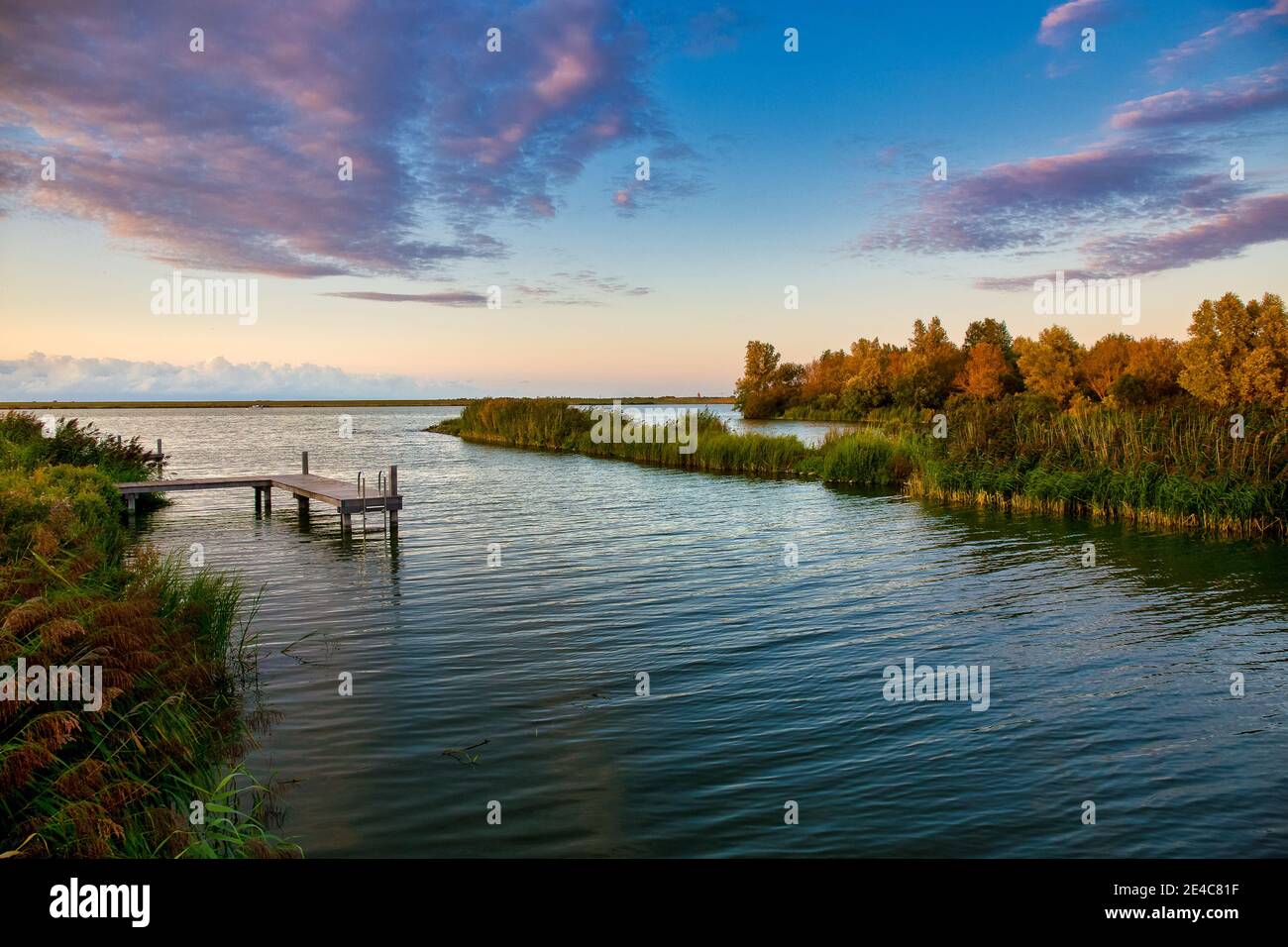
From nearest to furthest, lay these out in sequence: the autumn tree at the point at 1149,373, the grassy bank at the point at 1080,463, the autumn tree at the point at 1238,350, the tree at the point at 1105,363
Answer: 1. the grassy bank at the point at 1080,463
2. the autumn tree at the point at 1238,350
3. the autumn tree at the point at 1149,373
4. the tree at the point at 1105,363

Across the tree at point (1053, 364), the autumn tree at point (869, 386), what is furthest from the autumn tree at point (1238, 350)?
the autumn tree at point (869, 386)

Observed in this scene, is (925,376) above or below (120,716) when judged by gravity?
above

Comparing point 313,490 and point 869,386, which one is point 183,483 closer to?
point 313,490

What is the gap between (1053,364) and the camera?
77.5 m

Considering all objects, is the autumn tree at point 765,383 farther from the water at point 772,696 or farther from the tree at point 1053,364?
the water at point 772,696

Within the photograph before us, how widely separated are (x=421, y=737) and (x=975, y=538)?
17514mm

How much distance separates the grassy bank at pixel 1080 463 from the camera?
2222cm

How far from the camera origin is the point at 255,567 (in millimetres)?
19562

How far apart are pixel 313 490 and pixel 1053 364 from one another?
2782 inches

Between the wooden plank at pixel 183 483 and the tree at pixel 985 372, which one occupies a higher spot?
the tree at pixel 985 372

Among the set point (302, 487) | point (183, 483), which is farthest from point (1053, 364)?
point (183, 483)

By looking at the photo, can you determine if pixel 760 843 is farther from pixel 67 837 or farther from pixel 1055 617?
pixel 1055 617

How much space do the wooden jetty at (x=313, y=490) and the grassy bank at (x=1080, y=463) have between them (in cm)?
1930

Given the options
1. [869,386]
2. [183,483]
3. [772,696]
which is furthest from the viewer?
[869,386]
